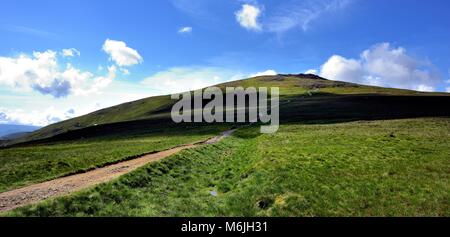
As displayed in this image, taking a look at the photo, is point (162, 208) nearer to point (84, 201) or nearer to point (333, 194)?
point (84, 201)

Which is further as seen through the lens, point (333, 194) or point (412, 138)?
point (412, 138)

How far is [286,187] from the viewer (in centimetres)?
2166

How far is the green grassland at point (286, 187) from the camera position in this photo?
17625 mm

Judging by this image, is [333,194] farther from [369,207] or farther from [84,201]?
[84,201]

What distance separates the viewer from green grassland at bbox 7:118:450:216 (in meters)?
17.6

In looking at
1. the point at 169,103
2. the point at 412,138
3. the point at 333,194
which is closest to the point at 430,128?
the point at 412,138

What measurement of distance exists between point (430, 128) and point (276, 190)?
1584 inches

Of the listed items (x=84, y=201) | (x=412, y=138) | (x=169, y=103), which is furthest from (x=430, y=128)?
(x=169, y=103)

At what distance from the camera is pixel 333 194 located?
20141mm
